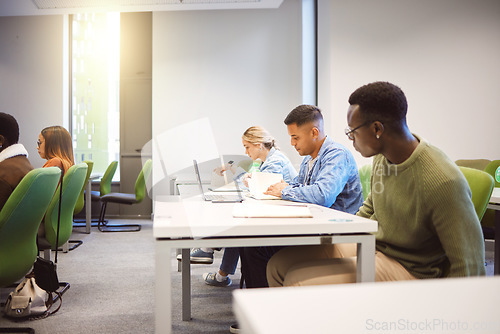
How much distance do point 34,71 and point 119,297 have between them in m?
4.44

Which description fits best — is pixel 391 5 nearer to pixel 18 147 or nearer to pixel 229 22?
pixel 229 22

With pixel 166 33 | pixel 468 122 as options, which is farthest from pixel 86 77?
pixel 468 122

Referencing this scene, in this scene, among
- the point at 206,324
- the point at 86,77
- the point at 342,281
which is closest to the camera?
the point at 342,281

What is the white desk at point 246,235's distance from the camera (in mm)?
1192

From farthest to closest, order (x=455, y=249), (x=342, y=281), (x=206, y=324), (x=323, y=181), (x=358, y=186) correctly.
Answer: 1. (x=206, y=324)
2. (x=358, y=186)
3. (x=323, y=181)
4. (x=342, y=281)
5. (x=455, y=249)

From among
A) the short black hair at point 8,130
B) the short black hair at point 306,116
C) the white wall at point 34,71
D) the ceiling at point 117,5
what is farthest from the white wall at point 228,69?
the short black hair at point 306,116

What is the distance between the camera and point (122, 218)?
5.93m

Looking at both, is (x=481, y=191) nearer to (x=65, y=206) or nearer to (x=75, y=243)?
(x=65, y=206)

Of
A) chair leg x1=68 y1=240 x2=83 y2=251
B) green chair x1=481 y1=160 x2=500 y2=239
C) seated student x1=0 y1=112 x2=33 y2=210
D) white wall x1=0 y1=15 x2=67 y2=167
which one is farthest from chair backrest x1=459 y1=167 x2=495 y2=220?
white wall x1=0 y1=15 x2=67 y2=167

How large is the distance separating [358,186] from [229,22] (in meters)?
4.28

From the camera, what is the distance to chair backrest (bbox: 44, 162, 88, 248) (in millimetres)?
2447

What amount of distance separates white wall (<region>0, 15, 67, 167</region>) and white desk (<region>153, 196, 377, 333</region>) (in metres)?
5.23

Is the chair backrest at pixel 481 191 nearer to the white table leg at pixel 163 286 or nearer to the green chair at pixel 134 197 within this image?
the white table leg at pixel 163 286

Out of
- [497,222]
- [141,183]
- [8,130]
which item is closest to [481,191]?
[497,222]
